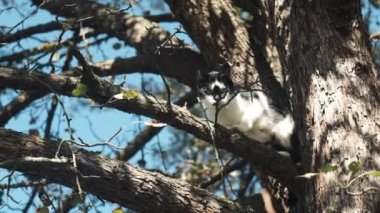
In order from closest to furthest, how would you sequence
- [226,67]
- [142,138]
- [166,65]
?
[226,67], [166,65], [142,138]

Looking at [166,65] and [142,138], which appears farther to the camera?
[142,138]

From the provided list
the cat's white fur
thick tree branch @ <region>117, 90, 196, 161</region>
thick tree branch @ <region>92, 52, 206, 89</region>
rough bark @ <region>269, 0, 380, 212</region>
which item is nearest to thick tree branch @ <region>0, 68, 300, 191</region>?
rough bark @ <region>269, 0, 380, 212</region>

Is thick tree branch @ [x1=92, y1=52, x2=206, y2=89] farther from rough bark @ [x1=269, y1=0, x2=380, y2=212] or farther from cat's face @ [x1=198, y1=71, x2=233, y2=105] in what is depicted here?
rough bark @ [x1=269, y1=0, x2=380, y2=212]

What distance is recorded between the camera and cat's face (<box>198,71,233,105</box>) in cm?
573

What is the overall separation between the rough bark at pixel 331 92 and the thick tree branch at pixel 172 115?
0.26 meters

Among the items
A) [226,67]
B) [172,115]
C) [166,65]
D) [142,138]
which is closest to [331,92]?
[172,115]

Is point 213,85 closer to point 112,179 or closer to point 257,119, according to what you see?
point 257,119

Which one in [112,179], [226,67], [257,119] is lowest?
[112,179]

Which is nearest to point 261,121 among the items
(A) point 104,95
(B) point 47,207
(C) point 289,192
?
(C) point 289,192

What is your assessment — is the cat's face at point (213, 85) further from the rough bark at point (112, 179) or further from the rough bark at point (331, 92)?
the rough bark at point (112, 179)

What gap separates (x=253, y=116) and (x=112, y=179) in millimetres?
2566

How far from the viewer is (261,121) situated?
6109 mm

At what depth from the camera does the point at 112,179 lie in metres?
3.82

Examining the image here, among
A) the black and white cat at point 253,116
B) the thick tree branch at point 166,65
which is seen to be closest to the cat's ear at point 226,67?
the black and white cat at point 253,116
